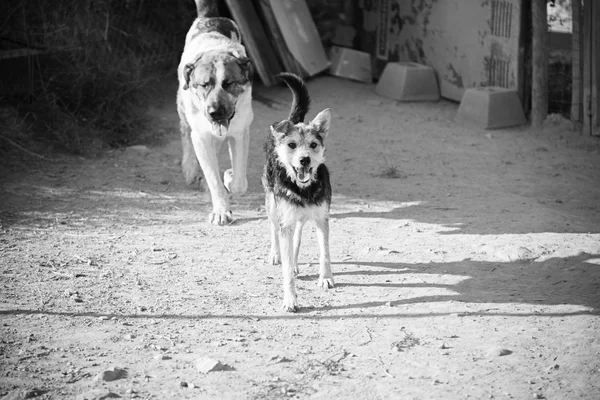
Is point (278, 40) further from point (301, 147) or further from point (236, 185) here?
point (301, 147)

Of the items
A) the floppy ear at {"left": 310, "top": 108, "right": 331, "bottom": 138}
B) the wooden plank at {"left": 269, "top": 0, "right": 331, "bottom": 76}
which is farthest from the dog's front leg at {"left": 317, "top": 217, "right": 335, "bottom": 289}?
the wooden plank at {"left": 269, "top": 0, "right": 331, "bottom": 76}

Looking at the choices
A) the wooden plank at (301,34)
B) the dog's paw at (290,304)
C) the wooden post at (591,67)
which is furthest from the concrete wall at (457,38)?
the dog's paw at (290,304)

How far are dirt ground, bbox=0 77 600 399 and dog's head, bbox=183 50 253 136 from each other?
2.93 ft

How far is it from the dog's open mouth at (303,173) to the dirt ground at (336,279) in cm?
75

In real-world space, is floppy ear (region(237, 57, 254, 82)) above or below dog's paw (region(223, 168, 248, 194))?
above

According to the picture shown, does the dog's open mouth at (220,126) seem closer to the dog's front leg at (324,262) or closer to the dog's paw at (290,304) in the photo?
the dog's front leg at (324,262)

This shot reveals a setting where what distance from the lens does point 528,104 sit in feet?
30.2

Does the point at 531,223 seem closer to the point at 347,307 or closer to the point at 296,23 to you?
the point at 347,307

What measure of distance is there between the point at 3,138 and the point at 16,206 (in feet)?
4.78

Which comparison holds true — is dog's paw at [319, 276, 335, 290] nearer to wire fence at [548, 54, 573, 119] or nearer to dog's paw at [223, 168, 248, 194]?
dog's paw at [223, 168, 248, 194]

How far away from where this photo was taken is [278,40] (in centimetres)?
992

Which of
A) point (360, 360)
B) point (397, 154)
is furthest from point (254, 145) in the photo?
point (360, 360)

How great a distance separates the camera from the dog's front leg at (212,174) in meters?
6.47

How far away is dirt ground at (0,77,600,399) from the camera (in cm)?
383
